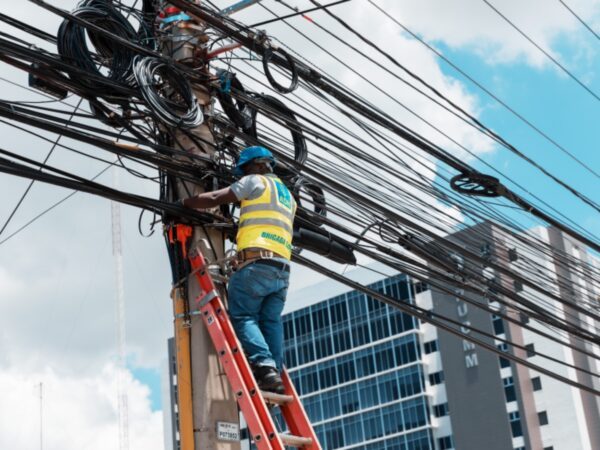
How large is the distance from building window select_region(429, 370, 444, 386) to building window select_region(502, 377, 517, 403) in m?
4.26

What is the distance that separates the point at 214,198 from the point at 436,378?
60.9 metres

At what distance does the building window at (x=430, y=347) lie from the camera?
6719 cm

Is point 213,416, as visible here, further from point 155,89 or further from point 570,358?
point 570,358

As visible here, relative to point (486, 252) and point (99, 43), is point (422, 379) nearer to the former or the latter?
point (486, 252)

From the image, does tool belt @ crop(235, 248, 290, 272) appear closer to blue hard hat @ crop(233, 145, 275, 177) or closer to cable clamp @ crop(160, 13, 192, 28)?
blue hard hat @ crop(233, 145, 275, 177)

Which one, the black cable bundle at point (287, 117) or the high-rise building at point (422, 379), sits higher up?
the high-rise building at point (422, 379)

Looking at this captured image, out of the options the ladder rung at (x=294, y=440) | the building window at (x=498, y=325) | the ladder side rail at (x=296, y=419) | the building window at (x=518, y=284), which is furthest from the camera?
the building window at (x=498, y=325)

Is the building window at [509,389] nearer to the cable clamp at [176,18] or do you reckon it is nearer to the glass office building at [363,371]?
the glass office building at [363,371]

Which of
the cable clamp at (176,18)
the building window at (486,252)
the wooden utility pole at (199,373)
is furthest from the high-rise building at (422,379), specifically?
the wooden utility pole at (199,373)

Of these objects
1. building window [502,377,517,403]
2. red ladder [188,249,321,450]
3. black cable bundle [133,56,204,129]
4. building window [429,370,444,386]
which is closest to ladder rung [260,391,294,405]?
red ladder [188,249,321,450]

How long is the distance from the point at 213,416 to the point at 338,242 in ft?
8.04

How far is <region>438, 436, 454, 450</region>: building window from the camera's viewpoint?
214ft

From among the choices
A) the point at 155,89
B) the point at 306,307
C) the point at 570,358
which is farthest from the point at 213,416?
the point at 306,307

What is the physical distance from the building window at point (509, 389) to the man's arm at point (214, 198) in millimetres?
57659
